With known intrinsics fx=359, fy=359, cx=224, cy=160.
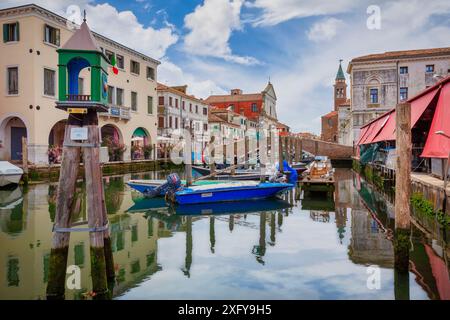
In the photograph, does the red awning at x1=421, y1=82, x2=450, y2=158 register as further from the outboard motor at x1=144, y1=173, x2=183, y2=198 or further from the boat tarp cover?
the boat tarp cover

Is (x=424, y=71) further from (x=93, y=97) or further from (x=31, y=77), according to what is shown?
(x=93, y=97)

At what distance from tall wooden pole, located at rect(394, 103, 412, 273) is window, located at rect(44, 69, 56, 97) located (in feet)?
70.1

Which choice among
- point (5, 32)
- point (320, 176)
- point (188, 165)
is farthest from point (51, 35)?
point (320, 176)

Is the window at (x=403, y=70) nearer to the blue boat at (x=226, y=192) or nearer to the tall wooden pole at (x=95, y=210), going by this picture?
the blue boat at (x=226, y=192)

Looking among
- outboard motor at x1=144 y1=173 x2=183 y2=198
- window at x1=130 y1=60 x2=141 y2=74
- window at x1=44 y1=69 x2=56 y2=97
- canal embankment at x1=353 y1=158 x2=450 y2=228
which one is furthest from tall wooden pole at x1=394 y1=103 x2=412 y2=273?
window at x1=130 y1=60 x2=141 y2=74

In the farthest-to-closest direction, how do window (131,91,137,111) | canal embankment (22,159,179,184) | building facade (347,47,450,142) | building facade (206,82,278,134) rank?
building facade (206,82,278,134), building facade (347,47,450,142), window (131,91,137,111), canal embankment (22,159,179,184)

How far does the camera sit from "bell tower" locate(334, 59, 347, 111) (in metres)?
72.9

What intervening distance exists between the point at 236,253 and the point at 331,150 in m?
39.1

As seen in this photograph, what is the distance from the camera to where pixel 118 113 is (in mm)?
27781

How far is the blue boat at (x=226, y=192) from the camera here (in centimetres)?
1356

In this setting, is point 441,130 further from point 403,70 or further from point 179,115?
point 179,115

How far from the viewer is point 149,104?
108 ft
